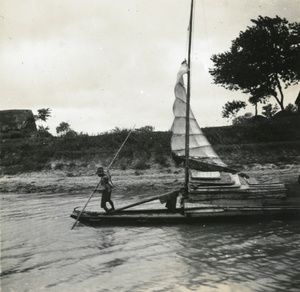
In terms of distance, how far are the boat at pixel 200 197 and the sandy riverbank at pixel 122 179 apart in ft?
20.8

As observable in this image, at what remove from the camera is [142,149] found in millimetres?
29797

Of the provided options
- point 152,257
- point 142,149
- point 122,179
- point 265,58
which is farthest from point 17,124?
point 152,257

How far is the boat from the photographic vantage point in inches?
451

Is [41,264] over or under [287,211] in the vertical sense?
under

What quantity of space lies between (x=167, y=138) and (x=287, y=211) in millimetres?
20386

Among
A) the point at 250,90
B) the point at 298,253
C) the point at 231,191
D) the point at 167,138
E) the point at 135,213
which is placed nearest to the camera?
the point at 298,253

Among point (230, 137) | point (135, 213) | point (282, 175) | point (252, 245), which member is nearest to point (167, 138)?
point (230, 137)

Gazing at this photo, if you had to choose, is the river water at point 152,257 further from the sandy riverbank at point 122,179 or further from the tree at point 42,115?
the tree at point 42,115

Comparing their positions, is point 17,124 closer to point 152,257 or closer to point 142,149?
point 142,149

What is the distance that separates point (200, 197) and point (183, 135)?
10.1 ft

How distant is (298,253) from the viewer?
860cm

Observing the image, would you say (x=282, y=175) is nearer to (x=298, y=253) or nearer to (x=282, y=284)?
(x=298, y=253)

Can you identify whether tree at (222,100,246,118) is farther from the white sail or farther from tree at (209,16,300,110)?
the white sail

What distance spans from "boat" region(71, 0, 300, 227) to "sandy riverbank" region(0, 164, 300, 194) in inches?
250
